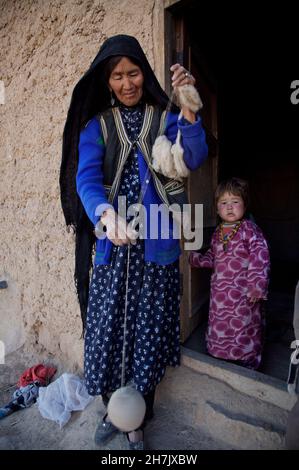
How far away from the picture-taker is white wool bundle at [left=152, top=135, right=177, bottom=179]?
4.06ft

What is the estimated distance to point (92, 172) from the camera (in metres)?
1.30

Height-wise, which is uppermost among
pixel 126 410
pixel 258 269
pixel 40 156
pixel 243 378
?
pixel 40 156

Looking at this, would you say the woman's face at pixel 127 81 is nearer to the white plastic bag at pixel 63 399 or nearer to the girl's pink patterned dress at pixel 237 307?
the girl's pink patterned dress at pixel 237 307

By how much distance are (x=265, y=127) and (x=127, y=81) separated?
3.50 m

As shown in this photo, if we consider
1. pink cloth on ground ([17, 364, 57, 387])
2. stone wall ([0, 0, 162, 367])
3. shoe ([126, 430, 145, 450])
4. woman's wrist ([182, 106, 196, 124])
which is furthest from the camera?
pink cloth on ground ([17, 364, 57, 387])

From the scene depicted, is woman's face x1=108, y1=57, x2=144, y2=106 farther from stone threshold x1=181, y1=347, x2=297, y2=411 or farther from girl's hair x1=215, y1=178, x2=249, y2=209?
stone threshold x1=181, y1=347, x2=297, y2=411

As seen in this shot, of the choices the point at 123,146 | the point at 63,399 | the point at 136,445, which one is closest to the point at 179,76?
the point at 123,146

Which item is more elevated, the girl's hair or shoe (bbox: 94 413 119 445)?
the girl's hair

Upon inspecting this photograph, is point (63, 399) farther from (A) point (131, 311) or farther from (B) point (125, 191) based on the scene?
(B) point (125, 191)

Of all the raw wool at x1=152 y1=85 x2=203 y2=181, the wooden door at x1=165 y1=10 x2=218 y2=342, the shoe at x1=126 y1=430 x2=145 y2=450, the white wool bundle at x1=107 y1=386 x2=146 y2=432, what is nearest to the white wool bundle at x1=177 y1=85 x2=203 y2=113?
the raw wool at x1=152 y1=85 x2=203 y2=181

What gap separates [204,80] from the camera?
225 centimetres

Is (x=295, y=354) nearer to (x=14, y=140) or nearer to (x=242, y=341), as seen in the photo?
(x=242, y=341)

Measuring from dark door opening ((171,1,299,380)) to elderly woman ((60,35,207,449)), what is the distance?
101 centimetres
